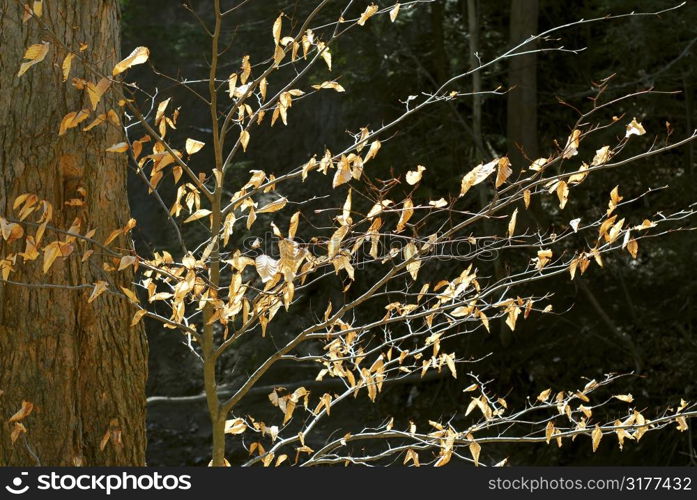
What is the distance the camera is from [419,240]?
2252mm

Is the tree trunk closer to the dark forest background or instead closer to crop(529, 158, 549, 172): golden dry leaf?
the dark forest background

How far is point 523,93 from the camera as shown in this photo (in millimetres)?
7527

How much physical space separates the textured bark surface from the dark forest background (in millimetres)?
3736

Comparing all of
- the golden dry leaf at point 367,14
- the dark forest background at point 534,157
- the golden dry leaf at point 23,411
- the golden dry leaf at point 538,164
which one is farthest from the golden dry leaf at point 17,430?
the dark forest background at point 534,157

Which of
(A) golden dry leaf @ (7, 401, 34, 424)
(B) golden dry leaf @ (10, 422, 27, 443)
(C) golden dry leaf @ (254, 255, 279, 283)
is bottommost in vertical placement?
(B) golden dry leaf @ (10, 422, 27, 443)

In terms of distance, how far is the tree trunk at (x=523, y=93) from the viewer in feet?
24.1

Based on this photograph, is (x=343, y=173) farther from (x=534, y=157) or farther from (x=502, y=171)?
→ (x=534, y=157)

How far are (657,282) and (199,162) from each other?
507 centimetres

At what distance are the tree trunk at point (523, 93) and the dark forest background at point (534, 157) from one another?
0.5 inches

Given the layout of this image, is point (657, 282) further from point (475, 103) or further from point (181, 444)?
point (181, 444)

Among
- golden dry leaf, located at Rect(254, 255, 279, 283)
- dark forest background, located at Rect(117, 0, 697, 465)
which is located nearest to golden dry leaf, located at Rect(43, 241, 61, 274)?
golden dry leaf, located at Rect(254, 255, 279, 283)

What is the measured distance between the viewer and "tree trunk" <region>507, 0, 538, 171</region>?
24.1 ft

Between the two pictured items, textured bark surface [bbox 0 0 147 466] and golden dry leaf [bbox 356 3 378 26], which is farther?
textured bark surface [bbox 0 0 147 466]

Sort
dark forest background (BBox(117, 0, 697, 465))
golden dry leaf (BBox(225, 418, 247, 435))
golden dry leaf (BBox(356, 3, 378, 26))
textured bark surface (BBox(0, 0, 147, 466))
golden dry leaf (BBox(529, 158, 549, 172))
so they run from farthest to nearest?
dark forest background (BBox(117, 0, 697, 465))
golden dry leaf (BBox(225, 418, 247, 435))
textured bark surface (BBox(0, 0, 147, 466))
golden dry leaf (BBox(356, 3, 378, 26))
golden dry leaf (BBox(529, 158, 549, 172))
